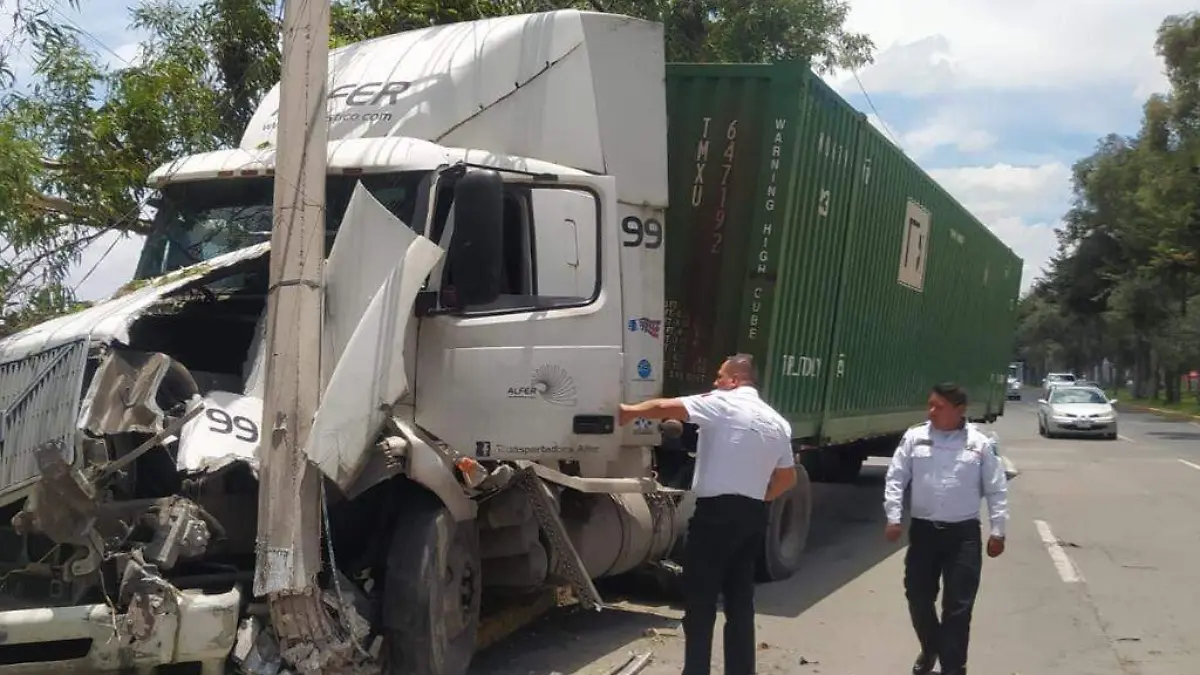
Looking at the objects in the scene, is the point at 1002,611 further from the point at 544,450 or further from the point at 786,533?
the point at 544,450

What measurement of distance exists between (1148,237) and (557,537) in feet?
113

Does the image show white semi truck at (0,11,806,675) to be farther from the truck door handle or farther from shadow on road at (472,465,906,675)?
shadow on road at (472,465,906,675)

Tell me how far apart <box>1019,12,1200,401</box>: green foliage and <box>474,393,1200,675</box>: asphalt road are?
74.9ft

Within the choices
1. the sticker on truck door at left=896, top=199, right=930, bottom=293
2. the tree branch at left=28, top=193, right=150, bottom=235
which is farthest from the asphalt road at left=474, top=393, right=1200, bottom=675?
the tree branch at left=28, top=193, right=150, bottom=235

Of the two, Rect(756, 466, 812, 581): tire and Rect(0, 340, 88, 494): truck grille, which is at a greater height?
Rect(0, 340, 88, 494): truck grille

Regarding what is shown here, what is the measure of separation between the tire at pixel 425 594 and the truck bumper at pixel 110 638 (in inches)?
32.7

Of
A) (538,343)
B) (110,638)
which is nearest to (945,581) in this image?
(538,343)

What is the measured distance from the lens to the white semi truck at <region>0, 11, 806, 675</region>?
4.66m

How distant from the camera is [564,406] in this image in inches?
243

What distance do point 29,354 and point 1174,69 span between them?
4201 centimetres

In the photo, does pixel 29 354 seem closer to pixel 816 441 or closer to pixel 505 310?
pixel 505 310

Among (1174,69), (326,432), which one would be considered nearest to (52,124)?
(326,432)

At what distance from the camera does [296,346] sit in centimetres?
505

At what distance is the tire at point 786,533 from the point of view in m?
9.44
